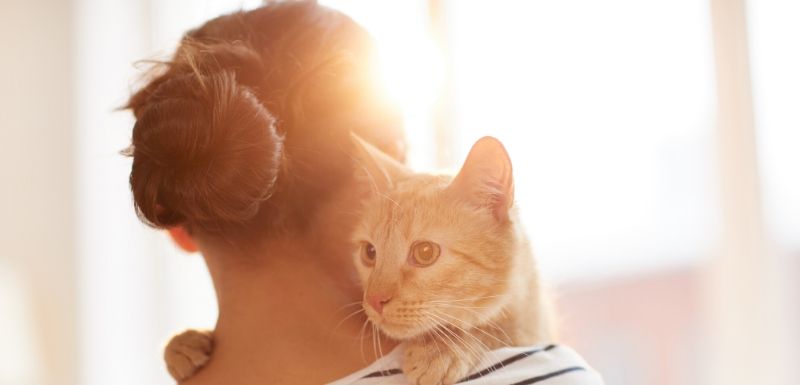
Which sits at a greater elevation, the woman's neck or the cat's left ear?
the cat's left ear

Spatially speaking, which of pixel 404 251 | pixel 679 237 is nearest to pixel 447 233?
pixel 404 251

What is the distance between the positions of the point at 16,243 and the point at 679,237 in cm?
241

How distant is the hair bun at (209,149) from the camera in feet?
3.32

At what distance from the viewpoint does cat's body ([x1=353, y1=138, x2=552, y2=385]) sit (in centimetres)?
114

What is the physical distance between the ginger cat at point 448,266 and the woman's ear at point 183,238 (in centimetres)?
16

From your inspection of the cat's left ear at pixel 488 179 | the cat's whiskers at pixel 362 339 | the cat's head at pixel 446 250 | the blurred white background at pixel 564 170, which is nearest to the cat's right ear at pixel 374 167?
the cat's head at pixel 446 250

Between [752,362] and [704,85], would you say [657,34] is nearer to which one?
[704,85]

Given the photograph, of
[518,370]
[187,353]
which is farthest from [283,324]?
[518,370]

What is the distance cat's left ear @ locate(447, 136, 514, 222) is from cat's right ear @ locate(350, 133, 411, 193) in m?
0.12

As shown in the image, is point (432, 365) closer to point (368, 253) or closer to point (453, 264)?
point (453, 264)

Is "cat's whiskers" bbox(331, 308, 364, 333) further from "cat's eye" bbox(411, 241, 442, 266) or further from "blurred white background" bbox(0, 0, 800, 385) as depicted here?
"blurred white background" bbox(0, 0, 800, 385)

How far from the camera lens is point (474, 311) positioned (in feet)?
3.83

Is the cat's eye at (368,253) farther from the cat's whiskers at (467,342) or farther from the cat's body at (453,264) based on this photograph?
the cat's whiskers at (467,342)

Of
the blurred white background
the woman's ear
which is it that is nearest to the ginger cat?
the woman's ear
